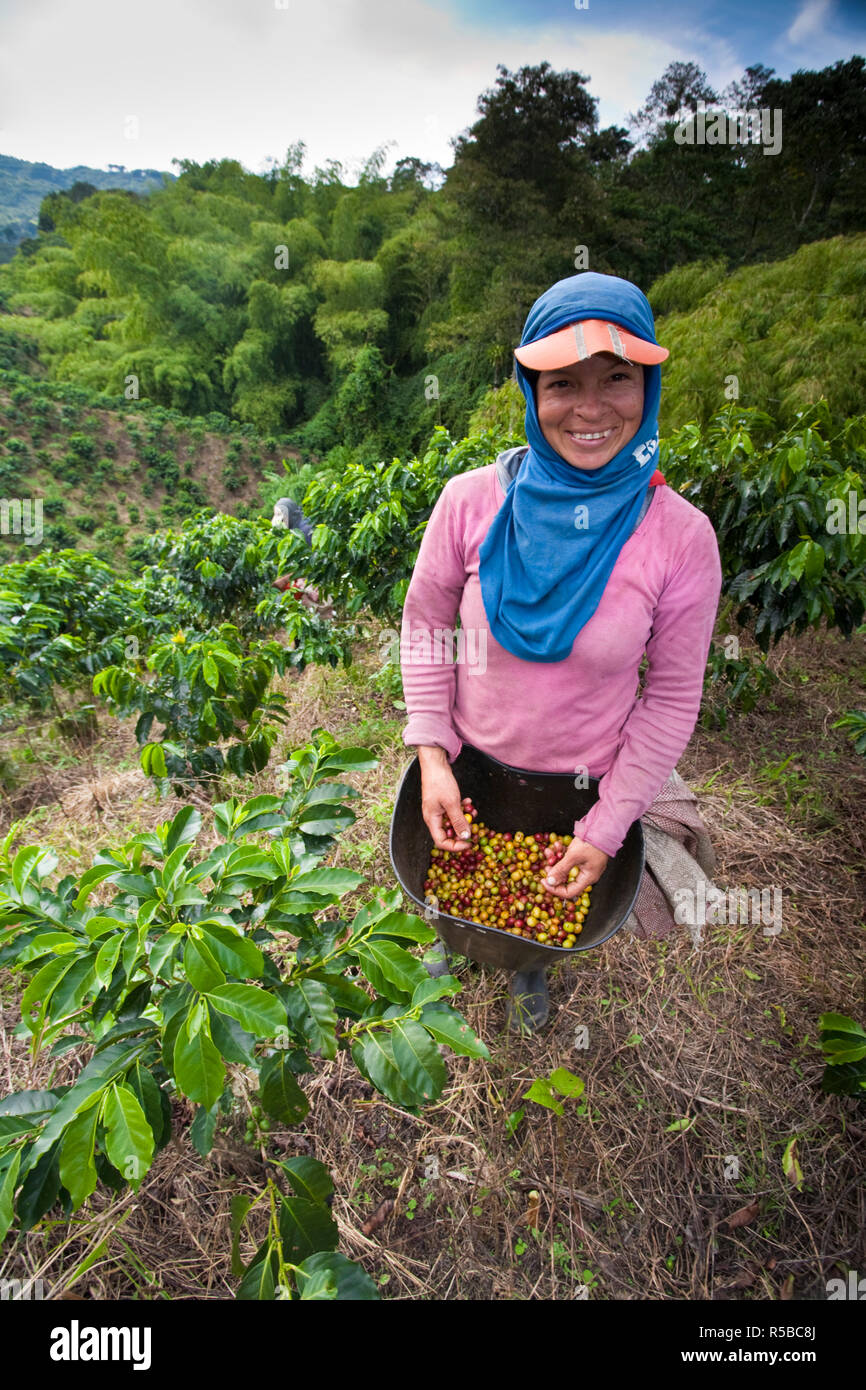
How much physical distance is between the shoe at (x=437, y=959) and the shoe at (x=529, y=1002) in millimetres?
219

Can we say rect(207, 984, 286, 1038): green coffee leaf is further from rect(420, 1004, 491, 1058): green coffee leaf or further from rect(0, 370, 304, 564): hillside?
rect(0, 370, 304, 564): hillside

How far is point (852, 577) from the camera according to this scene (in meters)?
Answer: 2.52

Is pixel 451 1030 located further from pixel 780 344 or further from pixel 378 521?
pixel 780 344

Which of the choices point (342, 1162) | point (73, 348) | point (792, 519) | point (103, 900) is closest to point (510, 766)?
point (342, 1162)

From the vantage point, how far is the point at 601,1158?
153 centimetres

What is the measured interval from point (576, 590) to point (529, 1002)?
1264mm

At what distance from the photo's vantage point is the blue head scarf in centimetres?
119

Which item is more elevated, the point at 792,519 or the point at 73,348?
the point at 73,348

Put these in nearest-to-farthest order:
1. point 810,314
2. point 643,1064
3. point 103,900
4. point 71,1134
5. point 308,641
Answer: point 71,1134 → point 643,1064 → point 103,900 → point 308,641 → point 810,314

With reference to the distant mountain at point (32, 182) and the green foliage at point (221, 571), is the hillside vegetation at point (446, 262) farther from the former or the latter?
the distant mountain at point (32, 182)

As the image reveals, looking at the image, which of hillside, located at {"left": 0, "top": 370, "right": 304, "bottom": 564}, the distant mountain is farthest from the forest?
the distant mountain

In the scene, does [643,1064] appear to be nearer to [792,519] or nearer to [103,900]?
[103,900]

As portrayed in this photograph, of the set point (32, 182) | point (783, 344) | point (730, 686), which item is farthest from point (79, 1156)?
point (32, 182)

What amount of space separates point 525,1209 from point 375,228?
34.9 m
